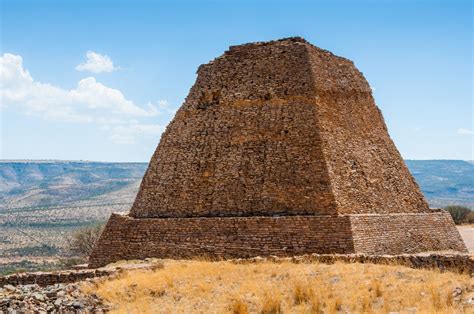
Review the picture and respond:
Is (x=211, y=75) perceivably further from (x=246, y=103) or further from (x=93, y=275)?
(x=93, y=275)

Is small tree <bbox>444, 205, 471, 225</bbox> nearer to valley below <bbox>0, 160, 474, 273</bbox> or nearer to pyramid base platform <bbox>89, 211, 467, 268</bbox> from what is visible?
pyramid base platform <bbox>89, 211, 467, 268</bbox>

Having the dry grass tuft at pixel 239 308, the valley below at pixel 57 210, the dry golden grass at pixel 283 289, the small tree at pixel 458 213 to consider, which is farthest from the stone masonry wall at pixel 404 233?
the valley below at pixel 57 210

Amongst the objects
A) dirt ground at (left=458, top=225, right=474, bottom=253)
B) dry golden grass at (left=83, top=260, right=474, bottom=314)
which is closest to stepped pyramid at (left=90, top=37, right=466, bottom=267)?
dry golden grass at (left=83, top=260, right=474, bottom=314)

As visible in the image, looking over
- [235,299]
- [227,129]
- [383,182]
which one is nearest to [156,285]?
[235,299]

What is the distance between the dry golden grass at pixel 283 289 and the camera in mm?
14914

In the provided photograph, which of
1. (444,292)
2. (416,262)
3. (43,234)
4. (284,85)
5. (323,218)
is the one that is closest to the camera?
(444,292)

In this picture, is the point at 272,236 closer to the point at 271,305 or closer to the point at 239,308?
the point at 271,305

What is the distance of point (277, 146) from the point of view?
25.4m

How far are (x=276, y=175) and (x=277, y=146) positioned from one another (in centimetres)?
124

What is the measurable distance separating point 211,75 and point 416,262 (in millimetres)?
12535

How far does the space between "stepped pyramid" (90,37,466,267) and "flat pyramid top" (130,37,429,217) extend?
1.9 inches

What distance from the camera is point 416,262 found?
19406mm

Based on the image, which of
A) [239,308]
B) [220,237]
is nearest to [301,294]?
[239,308]

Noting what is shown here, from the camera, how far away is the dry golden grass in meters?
14.9
